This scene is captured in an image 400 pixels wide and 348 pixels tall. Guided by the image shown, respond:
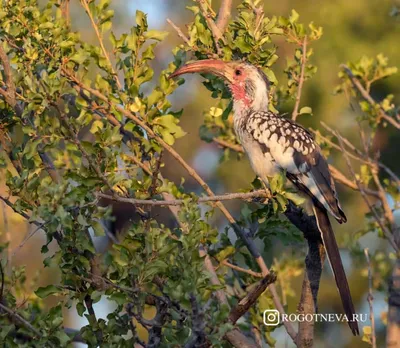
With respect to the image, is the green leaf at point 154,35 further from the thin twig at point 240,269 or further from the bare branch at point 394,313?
the bare branch at point 394,313

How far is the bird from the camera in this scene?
165 inches

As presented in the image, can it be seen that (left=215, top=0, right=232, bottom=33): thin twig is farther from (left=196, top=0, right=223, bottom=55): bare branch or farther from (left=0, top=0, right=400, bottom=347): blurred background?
(left=0, top=0, right=400, bottom=347): blurred background

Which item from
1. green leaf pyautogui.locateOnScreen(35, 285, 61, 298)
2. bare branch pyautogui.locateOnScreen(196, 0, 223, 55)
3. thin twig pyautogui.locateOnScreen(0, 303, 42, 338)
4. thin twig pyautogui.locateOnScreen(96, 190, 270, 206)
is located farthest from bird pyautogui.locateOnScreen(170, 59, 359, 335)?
thin twig pyautogui.locateOnScreen(0, 303, 42, 338)

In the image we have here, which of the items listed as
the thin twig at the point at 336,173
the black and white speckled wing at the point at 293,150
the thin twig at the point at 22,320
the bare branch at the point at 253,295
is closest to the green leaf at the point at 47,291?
the thin twig at the point at 22,320

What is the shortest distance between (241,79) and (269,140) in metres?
0.36

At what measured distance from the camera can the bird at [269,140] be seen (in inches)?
165

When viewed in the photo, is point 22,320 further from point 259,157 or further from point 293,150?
point 293,150

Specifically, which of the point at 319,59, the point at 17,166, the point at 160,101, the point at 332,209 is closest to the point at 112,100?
the point at 160,101

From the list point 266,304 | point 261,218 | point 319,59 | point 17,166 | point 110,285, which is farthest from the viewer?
point 319,59

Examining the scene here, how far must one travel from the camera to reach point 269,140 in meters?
4.38

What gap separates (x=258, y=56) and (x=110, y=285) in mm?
1375

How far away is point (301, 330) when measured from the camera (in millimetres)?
3543

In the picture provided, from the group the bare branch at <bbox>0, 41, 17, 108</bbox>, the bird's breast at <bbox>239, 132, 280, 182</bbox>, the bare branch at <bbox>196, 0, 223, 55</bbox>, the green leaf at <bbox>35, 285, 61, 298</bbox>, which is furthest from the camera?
the bird's breast at <bbox>239, 132, 280, 182</bbox>

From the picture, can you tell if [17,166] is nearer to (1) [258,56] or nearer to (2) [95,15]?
(2) [95,15]
